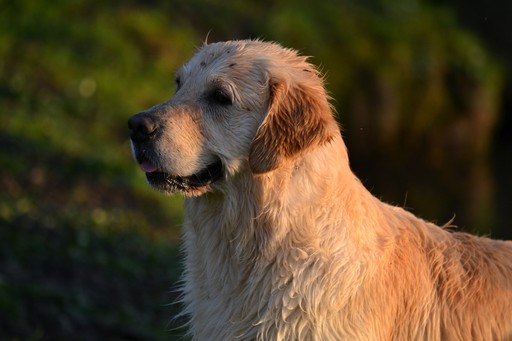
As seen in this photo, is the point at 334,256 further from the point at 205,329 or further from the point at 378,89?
the point at 378,89

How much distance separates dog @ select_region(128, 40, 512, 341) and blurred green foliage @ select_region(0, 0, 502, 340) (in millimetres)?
2424

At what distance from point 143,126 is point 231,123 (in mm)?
455

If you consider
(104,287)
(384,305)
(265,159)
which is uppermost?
(265,159)

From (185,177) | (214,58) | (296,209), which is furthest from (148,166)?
(296,209)

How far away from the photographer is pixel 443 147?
19.8m

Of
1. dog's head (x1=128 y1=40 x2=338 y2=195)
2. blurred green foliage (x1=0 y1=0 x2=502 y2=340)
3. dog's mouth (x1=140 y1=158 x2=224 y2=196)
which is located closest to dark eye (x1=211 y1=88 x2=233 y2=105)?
dog's head (x1=128 y1=40 x2=338 y2=195)

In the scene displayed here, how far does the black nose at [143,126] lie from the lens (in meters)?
5.11

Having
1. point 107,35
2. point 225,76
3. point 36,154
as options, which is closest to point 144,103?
point 107,35

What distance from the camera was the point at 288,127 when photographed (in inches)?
201

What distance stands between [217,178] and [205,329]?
2.59 ft

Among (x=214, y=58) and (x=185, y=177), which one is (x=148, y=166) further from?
(x=214, y=58)

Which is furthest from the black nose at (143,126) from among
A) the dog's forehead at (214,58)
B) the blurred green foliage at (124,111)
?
the blurred green foliage at (124,111)

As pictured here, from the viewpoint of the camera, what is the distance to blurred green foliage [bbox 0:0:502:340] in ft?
28.0

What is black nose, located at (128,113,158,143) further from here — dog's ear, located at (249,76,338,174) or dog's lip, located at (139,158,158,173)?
dog's ear, located at (249,76,338,174)
